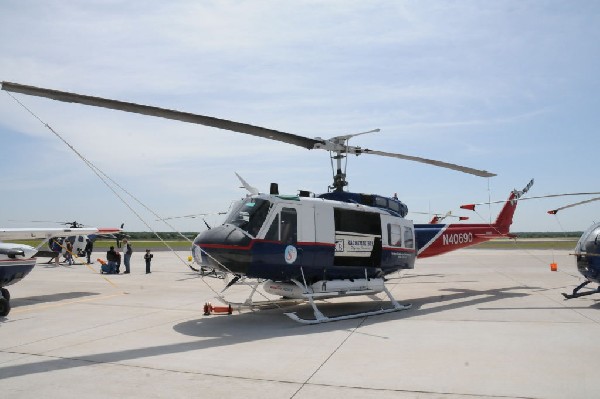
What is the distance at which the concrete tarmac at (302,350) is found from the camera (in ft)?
18.1

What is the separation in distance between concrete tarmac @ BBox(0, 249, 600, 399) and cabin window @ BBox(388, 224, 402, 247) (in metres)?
1.72

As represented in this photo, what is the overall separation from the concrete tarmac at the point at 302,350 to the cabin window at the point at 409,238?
164 cm

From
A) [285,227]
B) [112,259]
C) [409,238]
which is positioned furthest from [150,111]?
[112,259]

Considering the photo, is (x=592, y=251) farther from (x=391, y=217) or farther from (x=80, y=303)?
(x=80, y=303)

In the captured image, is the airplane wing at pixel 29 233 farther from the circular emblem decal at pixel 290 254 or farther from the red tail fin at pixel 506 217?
Answer: the red tail fin at pixel 506 217

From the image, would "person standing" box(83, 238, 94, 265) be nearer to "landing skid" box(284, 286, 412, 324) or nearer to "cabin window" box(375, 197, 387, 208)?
"cabin window" box(375, 197, 387, 208)

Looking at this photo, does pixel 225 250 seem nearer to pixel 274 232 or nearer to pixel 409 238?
pixel 274 232

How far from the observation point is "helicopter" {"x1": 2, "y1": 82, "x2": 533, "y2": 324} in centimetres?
971

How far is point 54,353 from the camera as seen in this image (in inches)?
288

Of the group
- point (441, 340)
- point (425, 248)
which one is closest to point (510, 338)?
point (441, 340)

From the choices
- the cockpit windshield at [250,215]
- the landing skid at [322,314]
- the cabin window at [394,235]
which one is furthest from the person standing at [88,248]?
the landing skid at [322,314]

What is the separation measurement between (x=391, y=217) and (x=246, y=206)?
437 cm

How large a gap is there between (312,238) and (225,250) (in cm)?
212

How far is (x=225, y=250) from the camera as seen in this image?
31.6ft
